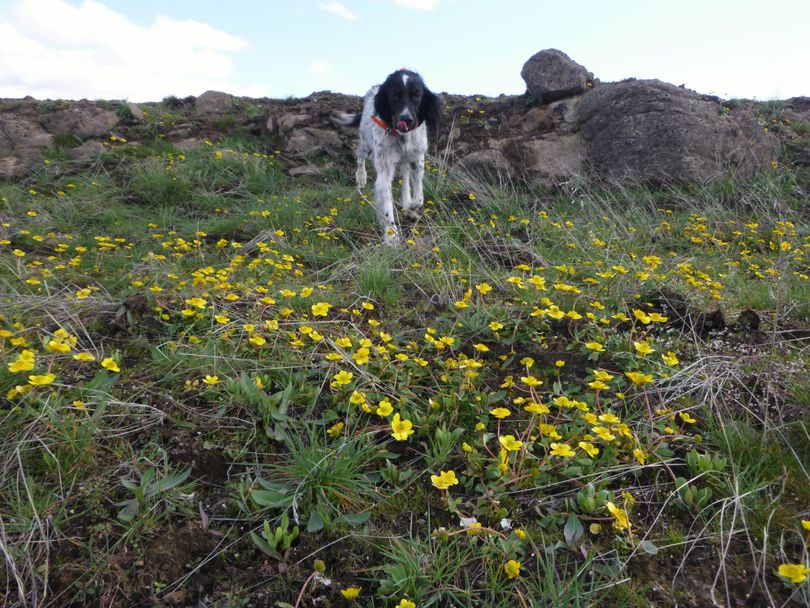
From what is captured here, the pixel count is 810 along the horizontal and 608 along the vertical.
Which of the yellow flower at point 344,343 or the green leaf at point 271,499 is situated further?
the yellow flower at point 344,343

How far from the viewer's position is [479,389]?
2004 millimetres

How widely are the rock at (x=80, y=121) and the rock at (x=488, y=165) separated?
515cm

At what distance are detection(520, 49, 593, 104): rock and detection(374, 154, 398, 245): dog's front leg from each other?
3.35 meters

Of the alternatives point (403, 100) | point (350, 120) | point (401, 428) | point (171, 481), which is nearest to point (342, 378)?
point (401, 428)

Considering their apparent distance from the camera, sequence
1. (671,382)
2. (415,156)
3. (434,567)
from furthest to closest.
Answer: (415,156) → (671,382) → (434,567)

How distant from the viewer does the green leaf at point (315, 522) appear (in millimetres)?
1390

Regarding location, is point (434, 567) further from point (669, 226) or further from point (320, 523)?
point (669, 226)

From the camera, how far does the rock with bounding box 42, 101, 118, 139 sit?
6900mm

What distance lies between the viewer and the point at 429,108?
17.6 feet

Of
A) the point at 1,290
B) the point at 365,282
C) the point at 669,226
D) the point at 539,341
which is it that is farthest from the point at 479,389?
the point at 669,226

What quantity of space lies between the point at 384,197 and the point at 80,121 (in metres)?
5.16

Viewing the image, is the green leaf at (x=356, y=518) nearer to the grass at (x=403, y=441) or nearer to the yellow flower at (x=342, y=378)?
the grass at (x=403, y=441)

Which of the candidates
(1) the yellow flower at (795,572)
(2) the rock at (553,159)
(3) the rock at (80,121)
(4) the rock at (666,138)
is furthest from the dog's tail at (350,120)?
(1) the yellow flower at (795,572)

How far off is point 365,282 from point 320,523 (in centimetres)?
175
